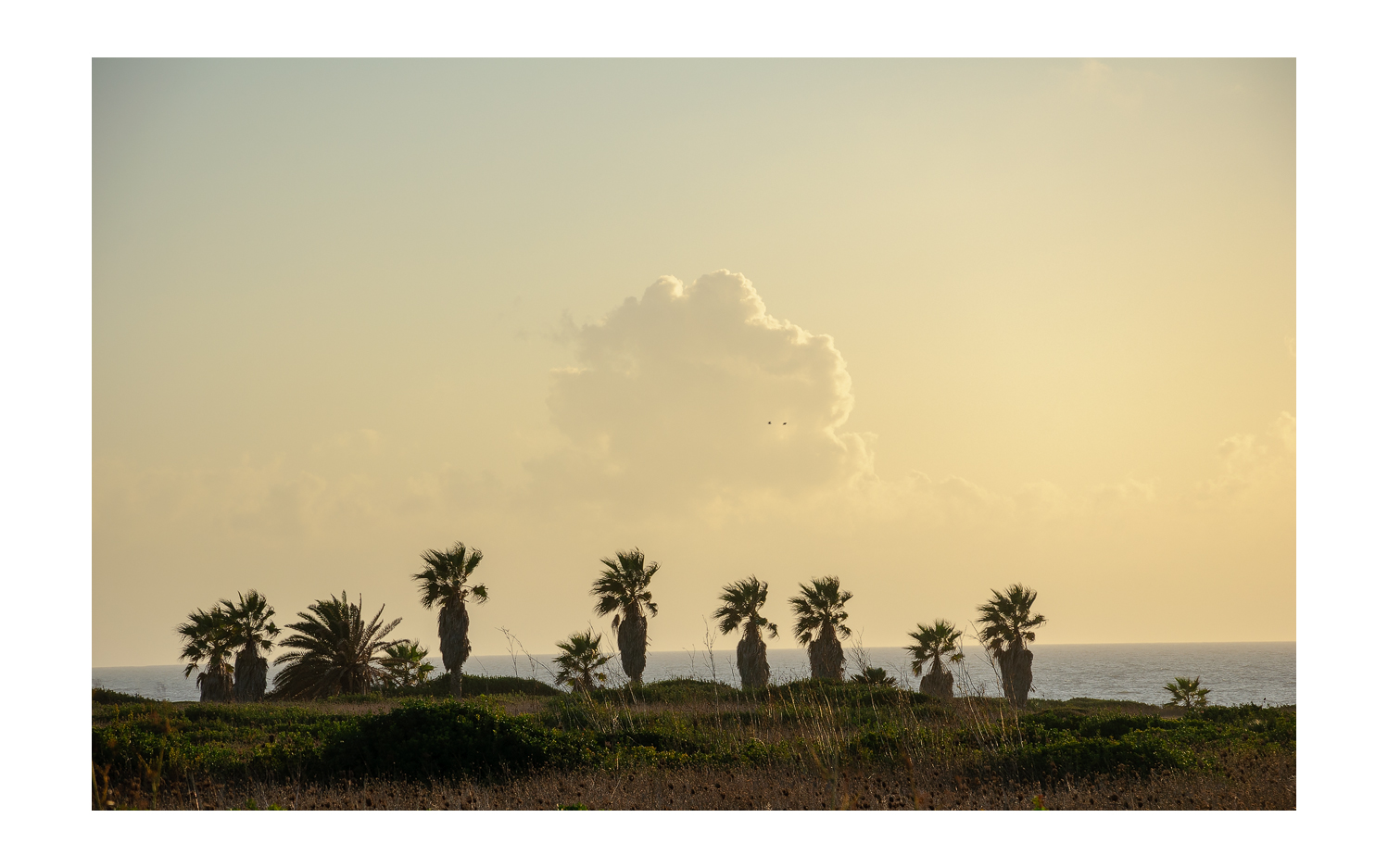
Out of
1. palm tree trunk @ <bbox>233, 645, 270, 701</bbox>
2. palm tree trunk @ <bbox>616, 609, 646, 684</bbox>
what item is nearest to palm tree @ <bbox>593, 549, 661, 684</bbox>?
palm tree trunk @ <bbox>616, 609, 646, 684</bbox>

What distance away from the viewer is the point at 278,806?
10289mm

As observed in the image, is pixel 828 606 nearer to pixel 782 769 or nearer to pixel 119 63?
pixel 782 769

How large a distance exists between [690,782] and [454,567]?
81.2 ft

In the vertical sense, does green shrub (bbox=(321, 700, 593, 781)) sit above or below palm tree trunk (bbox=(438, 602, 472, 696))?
above

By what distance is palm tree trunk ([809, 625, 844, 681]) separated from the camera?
37688 millimetres

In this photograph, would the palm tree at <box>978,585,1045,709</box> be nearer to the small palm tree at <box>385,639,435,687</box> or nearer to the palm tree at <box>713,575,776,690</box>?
the palm tree at <box>713,575,776,690</box>

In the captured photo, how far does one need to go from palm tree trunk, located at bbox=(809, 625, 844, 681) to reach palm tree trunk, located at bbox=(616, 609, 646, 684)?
25.0 ft

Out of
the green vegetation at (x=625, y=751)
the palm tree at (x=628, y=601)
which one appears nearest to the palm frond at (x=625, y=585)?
the palm tree at (x=628, y=601)

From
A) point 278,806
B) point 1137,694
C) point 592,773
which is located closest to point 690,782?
point 592,773

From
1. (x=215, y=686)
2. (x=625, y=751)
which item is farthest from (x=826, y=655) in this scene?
(x=625, y=751)

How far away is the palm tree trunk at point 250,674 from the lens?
3325 cm

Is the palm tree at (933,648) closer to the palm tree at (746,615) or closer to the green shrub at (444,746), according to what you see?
the palm tree at (746,615)

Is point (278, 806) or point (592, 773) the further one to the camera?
point (592, 773)

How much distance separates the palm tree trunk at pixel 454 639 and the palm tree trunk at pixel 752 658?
38.2 feet
